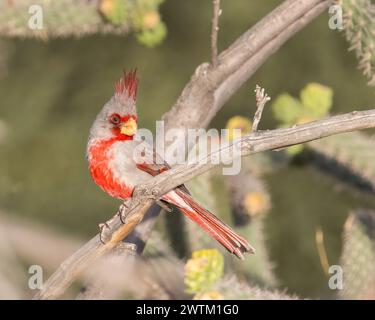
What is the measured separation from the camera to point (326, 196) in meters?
6.36

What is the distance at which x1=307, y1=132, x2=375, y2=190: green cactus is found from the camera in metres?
4.35

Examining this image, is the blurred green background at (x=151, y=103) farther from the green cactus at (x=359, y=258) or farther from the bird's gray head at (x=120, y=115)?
the bird's gray head at (x=120, y=115)

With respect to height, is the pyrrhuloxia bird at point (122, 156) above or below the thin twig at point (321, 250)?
below

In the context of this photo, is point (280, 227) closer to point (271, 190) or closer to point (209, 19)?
point (271, 190)

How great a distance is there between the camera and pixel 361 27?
386 centimetres

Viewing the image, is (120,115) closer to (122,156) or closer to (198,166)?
(122,156)

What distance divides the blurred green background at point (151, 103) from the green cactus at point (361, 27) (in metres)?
2.20

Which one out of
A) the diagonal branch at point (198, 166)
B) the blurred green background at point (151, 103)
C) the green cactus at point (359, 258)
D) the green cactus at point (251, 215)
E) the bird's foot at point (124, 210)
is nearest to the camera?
the diagonal branch at point (198, 166)

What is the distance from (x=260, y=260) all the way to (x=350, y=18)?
129 cm

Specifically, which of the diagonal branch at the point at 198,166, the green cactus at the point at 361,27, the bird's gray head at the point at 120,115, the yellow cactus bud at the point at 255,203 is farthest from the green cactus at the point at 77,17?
the diagonal branch at the point at 198,166

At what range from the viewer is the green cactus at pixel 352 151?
4.35 meters

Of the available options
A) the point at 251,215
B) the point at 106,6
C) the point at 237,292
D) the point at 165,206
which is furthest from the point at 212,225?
the point at 106,6

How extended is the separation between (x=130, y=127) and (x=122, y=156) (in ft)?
0.38
